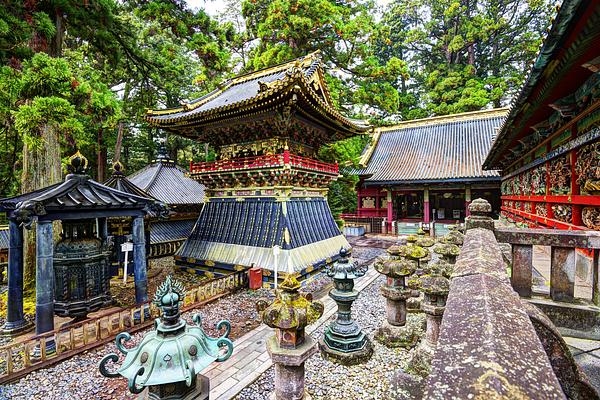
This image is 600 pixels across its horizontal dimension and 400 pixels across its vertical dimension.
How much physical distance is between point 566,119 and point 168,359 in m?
7.17

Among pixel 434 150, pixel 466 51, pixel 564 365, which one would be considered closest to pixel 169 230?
pixel 564 365

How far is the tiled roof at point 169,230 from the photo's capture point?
13359mm

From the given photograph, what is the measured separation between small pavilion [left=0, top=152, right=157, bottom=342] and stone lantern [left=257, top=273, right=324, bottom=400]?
466 cm

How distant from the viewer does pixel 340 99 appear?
55.4 ft

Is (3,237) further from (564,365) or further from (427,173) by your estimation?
(427,173)

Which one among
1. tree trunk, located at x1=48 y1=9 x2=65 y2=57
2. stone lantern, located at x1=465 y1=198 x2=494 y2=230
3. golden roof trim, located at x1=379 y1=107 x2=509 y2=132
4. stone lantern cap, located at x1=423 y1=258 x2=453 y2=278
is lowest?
stone lantern cap, located at x1=423 y1=258 x2=453 y2=278

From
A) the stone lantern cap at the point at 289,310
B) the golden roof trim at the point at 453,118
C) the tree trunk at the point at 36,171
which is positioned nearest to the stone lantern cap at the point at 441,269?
the stone lantern cap at the point at 289,310

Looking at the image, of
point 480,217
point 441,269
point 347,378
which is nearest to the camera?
point 480,217

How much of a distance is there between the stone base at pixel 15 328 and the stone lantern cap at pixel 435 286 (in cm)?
826

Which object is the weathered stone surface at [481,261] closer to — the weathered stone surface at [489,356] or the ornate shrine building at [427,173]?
the weathered stone surface at [489,356]

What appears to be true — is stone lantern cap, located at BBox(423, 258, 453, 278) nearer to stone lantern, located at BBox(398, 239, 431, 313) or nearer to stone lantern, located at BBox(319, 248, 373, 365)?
stone lantern, located at BBox(398, 239, 431, 313)

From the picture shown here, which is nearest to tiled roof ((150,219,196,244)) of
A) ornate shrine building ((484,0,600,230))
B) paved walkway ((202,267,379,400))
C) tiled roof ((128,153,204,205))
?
tiled roof ((128,153,204,205))

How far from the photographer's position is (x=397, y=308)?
5961 millimetres

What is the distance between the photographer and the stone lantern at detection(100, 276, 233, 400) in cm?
218
